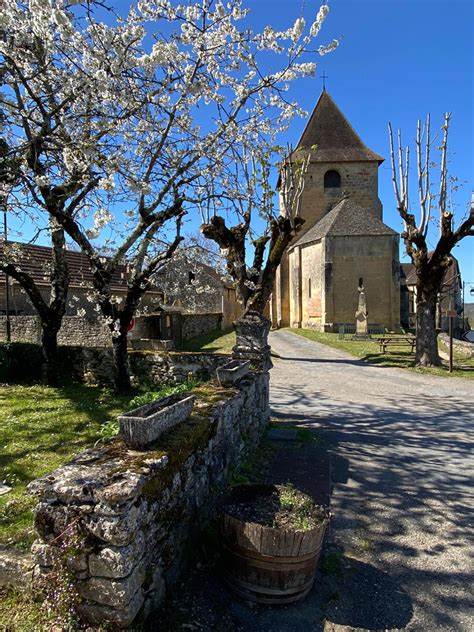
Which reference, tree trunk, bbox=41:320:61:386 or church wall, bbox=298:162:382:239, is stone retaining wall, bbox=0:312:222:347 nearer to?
tree trunk, bbox=41:320:61:386

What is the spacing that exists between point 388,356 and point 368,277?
1238 centimetres

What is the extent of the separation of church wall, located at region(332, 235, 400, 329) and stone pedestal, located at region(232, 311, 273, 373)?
2063 cm

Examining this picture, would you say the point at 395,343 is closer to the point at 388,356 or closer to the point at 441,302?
the point at 388,356

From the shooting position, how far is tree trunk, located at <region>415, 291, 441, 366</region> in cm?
1443

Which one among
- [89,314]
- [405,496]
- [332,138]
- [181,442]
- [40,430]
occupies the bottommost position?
[405,496]

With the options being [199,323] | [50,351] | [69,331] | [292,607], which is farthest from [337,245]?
[292,607]

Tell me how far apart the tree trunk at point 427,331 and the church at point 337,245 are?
1363 cm

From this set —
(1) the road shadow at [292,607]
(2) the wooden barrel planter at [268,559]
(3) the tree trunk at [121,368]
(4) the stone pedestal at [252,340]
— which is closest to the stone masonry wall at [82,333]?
(3) the tree trunk at [121,368]

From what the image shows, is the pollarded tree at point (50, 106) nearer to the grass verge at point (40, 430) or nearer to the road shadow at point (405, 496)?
the grass verge at point (40, 430)

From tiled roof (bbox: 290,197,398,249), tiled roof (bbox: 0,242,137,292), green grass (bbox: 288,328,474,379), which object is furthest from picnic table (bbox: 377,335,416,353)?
tiled roof (bbox: 0,242,137,292)

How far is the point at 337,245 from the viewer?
28438 mm

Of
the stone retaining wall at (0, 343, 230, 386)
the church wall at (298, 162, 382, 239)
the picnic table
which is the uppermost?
the church wall at (298, 162, 382, 239)

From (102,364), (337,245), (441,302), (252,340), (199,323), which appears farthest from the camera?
(441,302)

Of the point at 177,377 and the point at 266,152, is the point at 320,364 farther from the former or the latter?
the point at 266,152
